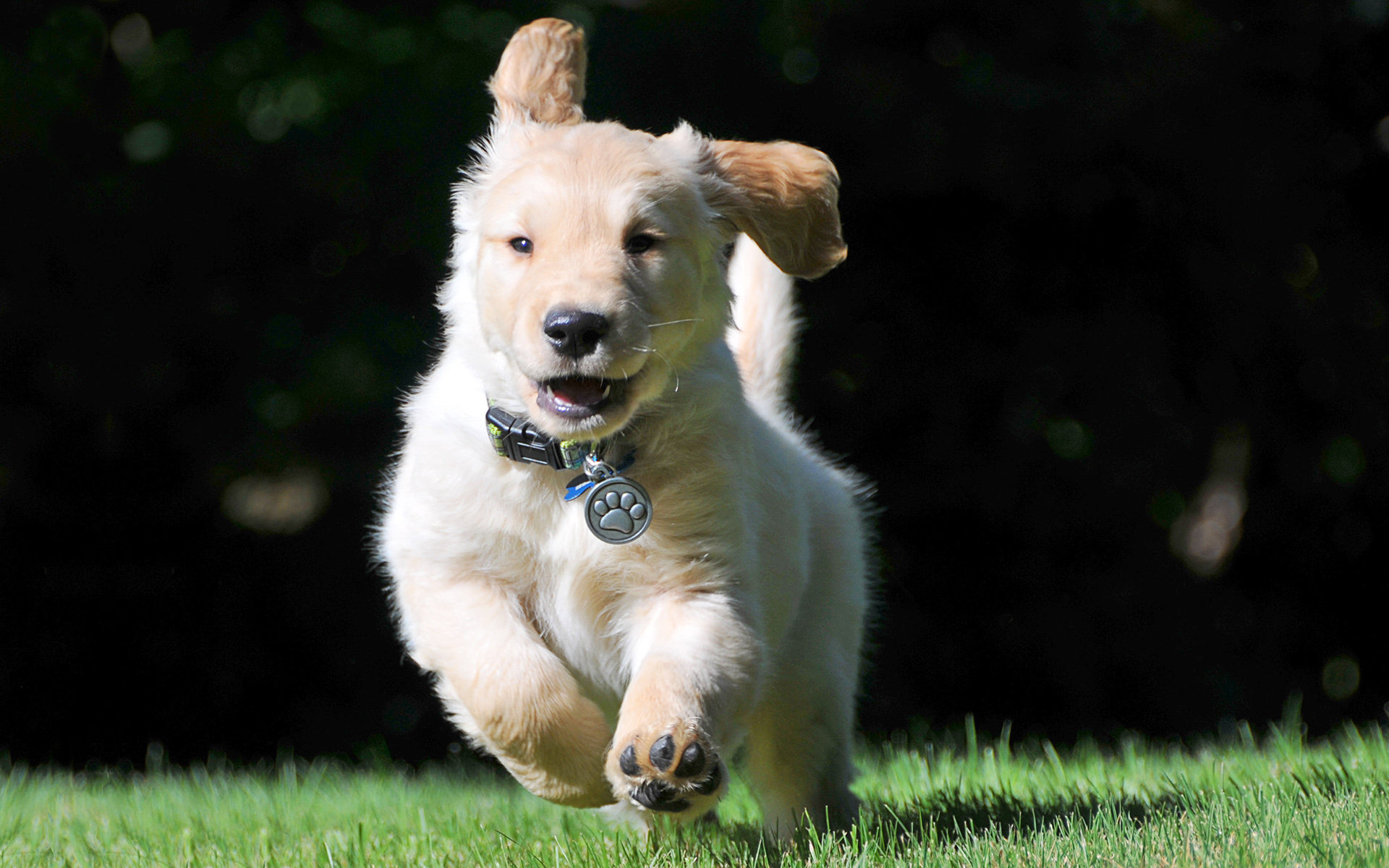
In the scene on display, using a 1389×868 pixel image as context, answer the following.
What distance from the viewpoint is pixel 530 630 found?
9.50ft

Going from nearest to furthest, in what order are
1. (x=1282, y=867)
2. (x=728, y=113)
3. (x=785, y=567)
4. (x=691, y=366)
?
(x=1282, y=867), (x=691, y=366), (x=785, y=567), (x=728, y=113)

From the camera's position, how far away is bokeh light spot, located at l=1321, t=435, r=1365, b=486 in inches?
264

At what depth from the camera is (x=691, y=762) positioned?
97.0 inches

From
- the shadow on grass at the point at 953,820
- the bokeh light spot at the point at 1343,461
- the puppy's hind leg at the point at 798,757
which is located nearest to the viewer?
the shadow on grass at the point at 953,820

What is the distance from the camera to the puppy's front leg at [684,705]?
2.47 m

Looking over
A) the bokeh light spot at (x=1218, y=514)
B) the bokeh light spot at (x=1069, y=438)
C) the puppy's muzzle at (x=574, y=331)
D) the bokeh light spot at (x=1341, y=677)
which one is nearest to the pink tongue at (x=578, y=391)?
the puppy's muzzle at (x=574, y=331)

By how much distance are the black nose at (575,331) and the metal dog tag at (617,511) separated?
1.23 feet

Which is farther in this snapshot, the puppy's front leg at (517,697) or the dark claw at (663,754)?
the puppy's front leg at (517,697)

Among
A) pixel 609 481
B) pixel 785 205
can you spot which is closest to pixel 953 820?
pixel 609 481

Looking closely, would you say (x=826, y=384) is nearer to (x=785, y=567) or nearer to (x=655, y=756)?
(x=785, y=567)

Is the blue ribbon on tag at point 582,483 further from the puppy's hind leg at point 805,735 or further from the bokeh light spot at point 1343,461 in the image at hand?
the bokeh light spot at point 1343,461

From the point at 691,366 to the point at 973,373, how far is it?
3851mm

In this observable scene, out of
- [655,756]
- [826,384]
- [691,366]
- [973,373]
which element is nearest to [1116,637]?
[973,373]

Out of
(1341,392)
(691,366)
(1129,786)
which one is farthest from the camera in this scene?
(1341,392)
